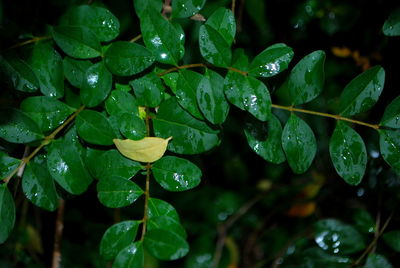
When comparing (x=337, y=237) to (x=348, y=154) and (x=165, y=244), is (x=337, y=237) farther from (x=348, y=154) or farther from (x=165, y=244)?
(x=165, y=244)

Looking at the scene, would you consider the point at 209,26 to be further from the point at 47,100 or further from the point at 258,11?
the point at 258,11

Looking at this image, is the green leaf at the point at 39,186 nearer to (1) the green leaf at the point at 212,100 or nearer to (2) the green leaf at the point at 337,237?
(1) the green leaf at the point at 212,100

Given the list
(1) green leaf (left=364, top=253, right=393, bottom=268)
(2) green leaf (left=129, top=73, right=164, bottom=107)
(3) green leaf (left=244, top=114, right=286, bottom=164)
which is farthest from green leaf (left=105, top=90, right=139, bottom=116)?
(1) green leaf (left=364, top=253, right=393, bottom=268)

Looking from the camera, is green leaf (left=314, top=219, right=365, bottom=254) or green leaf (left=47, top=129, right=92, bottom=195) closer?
green leaf (left=47, top=129, right=92, bottom=195)

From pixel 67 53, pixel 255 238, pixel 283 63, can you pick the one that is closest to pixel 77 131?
pixel 67 53

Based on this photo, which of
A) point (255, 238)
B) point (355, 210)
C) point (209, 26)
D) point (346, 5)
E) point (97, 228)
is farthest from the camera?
point (255, 238)

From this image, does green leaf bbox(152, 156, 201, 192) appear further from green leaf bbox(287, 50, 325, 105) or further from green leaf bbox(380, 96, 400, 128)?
green leaf bbox(380, 96, 400, 128)
